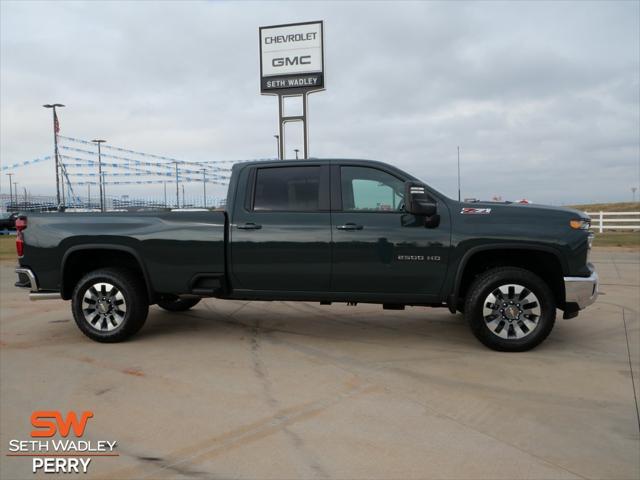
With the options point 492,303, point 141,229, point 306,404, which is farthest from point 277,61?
point 306,404

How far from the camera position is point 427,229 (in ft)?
16.6

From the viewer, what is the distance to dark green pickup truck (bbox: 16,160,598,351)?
196 inches

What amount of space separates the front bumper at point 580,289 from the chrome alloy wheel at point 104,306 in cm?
450

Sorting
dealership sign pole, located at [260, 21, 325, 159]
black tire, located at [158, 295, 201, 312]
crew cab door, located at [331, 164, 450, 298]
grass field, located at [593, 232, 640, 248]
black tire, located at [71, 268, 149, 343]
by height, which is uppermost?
dealership sign pole, located at [260, 21, 325, 159]

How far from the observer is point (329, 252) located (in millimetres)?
5195

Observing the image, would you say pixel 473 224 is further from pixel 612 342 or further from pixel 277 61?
pixel 277 61

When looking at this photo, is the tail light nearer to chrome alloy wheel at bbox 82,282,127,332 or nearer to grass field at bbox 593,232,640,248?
chrome alloy wheel at bbox 82,282,127,332

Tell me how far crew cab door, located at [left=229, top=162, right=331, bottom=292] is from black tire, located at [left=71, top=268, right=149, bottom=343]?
1.11m

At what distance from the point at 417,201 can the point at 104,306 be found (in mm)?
3451

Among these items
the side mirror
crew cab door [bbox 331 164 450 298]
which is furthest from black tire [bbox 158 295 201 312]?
the side mirror

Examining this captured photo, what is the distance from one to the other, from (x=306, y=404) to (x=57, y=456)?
1.62m

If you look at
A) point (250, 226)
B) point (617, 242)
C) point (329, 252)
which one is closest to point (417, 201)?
point (329, 252)

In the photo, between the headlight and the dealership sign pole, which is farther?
the dealership sign pole

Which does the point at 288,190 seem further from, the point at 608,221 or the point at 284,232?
the point at 608,221
